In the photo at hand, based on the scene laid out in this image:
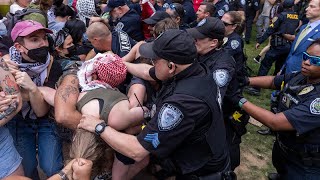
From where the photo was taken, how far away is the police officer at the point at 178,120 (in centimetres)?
198

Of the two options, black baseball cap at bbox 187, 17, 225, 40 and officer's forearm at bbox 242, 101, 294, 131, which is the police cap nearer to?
black baseball cap at bbox 187, 17, 225, 40

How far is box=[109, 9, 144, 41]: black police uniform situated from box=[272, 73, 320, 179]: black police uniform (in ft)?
9.14

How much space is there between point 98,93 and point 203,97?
0.79 m

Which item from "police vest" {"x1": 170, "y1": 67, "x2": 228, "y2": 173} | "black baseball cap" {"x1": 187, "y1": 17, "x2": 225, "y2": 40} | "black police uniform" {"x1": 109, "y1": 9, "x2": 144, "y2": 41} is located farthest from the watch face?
"black police uniform" {"x1": 109, "y1": 9, "x2": 144, "y2": 41}

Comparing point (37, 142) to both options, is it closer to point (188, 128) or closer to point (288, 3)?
point (188, 128)

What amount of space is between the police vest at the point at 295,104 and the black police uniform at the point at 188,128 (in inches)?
30.9

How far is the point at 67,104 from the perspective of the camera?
2.36 meters

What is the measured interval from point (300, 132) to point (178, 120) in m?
1.21

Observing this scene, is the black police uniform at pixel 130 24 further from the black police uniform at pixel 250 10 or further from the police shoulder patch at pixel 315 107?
the black police uniform at pixel 250 10

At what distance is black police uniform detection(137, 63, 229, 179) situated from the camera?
1.97 m

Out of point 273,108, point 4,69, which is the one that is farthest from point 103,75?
point 273,108

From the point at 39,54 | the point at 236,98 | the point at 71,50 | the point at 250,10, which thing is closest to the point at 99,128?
the point at 39,54

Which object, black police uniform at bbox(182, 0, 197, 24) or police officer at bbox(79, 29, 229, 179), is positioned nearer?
police officer at bbox(79, 29, 229, 179)

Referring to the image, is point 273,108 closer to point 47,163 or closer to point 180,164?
point 180,164
